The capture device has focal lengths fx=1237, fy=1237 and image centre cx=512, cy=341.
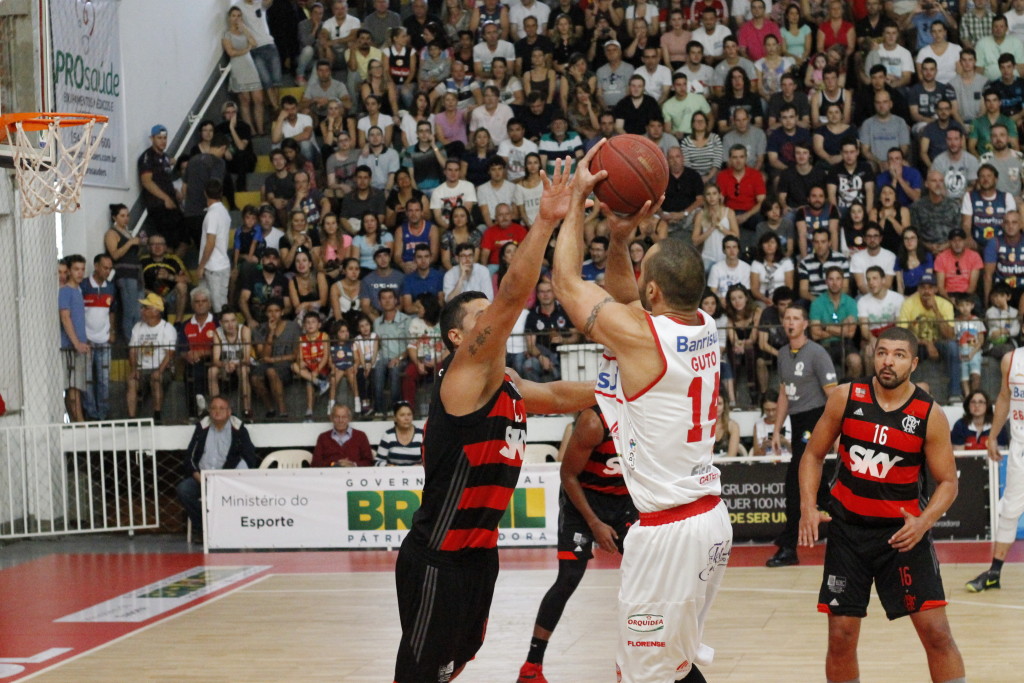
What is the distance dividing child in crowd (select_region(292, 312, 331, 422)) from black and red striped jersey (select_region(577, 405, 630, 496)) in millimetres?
6445

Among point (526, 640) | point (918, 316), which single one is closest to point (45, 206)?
point (526, 640)

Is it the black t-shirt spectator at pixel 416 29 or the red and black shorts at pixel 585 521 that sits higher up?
the black t-shirt spectator at pixel 416 29

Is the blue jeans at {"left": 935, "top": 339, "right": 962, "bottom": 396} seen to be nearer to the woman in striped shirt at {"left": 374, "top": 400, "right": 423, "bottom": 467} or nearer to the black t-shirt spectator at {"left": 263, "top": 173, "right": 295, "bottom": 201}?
the woman in striped shirt at {"left": 374, "top": 400, "right": 423, "bottom": 467}

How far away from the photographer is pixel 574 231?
4414 millimetres

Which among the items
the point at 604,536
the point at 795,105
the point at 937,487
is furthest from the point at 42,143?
the point at 795,105

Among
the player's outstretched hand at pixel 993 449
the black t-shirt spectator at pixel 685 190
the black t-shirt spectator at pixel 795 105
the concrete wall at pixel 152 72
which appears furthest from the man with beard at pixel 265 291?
the player's outstretched hand at pixel 993 449

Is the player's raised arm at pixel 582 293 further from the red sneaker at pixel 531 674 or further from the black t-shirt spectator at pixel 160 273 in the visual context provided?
the black t-shirt spectator at pixel 160 273

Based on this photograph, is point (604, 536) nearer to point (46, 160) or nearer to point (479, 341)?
point (479, 341)

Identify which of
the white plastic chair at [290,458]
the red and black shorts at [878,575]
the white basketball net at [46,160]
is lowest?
the white plastic chair at [290,458]

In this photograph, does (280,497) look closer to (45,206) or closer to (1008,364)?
(45,206)

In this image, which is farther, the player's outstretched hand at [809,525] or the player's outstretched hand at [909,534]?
the player's outstretched hand at [809,525]

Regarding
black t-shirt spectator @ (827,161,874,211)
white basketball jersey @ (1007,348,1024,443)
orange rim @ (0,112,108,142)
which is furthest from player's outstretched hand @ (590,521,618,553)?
black t-shirt spectator @ (827,161,874,211)

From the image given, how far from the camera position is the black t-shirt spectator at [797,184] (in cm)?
1415

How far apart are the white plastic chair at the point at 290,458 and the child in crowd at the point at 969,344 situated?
6.67 meters
